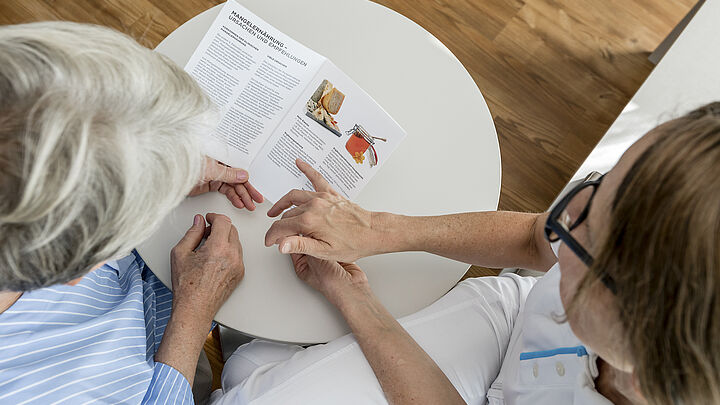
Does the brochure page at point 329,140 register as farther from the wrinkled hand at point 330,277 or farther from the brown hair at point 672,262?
the brown hair at point 672,262

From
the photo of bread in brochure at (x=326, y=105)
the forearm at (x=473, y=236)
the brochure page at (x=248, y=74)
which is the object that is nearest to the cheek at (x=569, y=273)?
the forearm at (x=473, y=236)

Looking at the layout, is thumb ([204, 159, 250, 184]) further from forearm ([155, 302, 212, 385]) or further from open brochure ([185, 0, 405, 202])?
forearm ([155, 302, 212, 385])

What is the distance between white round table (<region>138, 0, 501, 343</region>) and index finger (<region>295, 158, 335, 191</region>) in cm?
9

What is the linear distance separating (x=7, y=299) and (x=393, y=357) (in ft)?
2.14

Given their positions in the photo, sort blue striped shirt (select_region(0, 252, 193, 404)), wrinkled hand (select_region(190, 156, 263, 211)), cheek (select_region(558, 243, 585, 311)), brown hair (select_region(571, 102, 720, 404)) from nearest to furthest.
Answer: brown hair (select_region(571, 102, 720, 404))
cheek (select_region(558, 243, 585, 311))
blue striped shirt (select_region(0, 252, 193, 404))
wrinkled hand (select_region(190, 156, 263, 211))

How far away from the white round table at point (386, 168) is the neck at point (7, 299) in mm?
228

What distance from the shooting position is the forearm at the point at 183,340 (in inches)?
36.5

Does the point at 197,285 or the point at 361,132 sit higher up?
the point at 361,132

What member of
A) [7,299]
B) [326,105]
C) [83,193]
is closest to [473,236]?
[326,105]

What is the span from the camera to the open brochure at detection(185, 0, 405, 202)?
104 centimetres

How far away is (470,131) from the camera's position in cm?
111

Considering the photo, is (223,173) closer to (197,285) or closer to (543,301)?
(197,285)

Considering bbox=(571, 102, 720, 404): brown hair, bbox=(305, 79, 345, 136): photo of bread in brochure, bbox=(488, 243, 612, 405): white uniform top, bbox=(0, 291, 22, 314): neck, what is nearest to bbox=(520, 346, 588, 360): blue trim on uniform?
bbox=(488, 243, 612, 405): white uniform top

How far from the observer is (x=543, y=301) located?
0.93 meters
